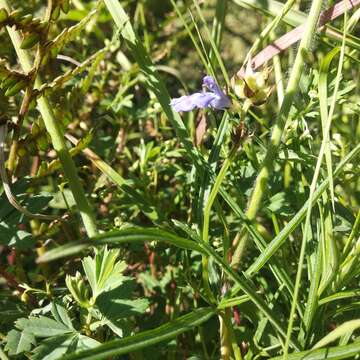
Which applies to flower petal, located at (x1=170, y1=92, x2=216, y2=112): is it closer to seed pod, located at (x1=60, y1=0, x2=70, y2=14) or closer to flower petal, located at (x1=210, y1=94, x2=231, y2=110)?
flower petal, located at (x1=210, y1=94, x2=231, y2=110)

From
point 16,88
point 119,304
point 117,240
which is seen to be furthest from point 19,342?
point 16,88

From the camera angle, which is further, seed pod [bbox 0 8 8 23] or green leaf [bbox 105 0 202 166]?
green leaf [bbox 105 0 202 166]

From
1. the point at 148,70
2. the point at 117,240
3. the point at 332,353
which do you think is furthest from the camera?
the point at 148,70

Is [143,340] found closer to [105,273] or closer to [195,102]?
[105,273]

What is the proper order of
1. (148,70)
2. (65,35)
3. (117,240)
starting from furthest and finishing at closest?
(148,70), (65,35), (117,240)

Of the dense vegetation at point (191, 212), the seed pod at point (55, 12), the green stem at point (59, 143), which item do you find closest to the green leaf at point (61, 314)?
the dense vegetation at point (191, 212)

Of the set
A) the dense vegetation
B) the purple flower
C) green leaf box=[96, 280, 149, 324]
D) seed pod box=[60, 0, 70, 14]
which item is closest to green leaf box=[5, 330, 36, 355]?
the dense vegetation

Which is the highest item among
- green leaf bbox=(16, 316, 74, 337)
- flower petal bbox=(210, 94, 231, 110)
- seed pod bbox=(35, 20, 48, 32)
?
seed pod bbox=(35, 20, 48, 32)
